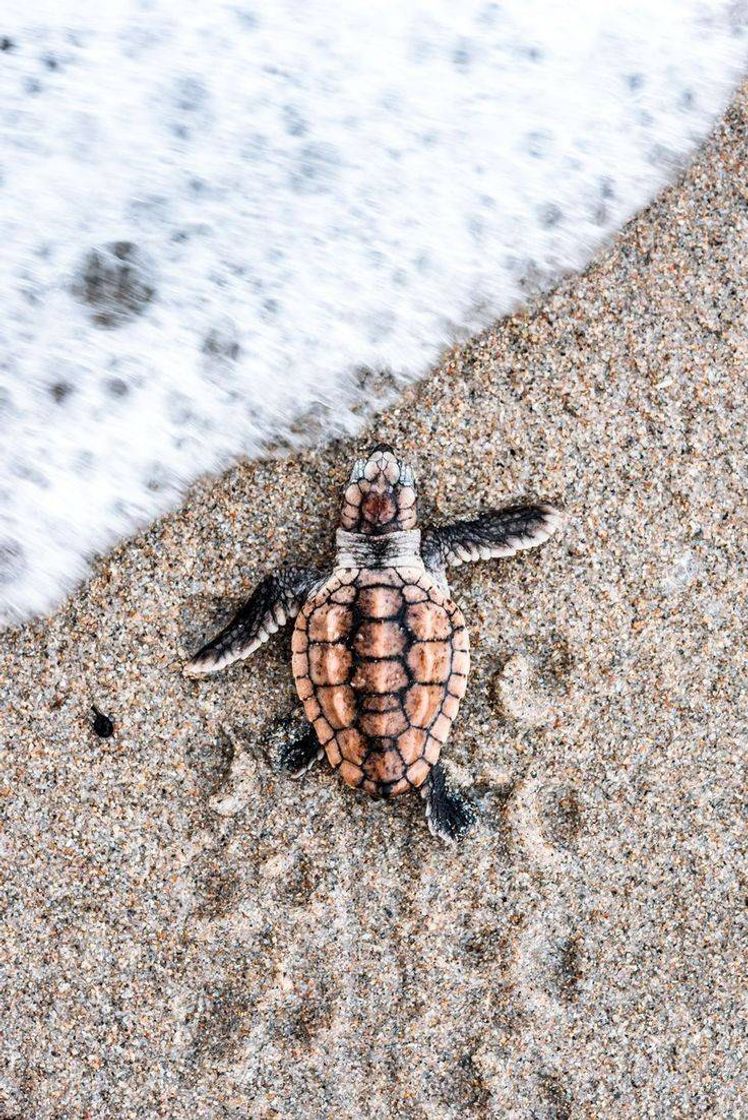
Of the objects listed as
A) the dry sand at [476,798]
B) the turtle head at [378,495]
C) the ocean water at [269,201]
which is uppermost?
the ocean water at [269,201]

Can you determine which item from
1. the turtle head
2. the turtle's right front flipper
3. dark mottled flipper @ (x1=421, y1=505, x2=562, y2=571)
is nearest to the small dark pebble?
the turtle's right front flipper

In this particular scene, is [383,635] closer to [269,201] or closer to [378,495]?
[378,495]

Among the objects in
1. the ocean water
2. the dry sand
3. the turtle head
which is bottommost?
the dry sand

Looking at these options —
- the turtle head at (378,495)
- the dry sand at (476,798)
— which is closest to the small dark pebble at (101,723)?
the dry sand at (476,798)

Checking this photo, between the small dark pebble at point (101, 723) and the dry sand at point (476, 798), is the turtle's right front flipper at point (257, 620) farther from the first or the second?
the small dark pebble at point (101, 723)

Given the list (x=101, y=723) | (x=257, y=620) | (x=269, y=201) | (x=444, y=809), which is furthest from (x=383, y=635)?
(x=269, y=201)

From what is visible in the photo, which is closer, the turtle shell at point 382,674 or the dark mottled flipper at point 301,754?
the turtle shell at point 382,674

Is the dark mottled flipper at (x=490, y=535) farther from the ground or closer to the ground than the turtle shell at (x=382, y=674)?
farther from the ground

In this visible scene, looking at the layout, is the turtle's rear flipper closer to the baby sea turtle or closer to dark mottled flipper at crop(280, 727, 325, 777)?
the baby sea turtle

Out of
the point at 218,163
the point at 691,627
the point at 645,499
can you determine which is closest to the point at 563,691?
the point at 691,627
